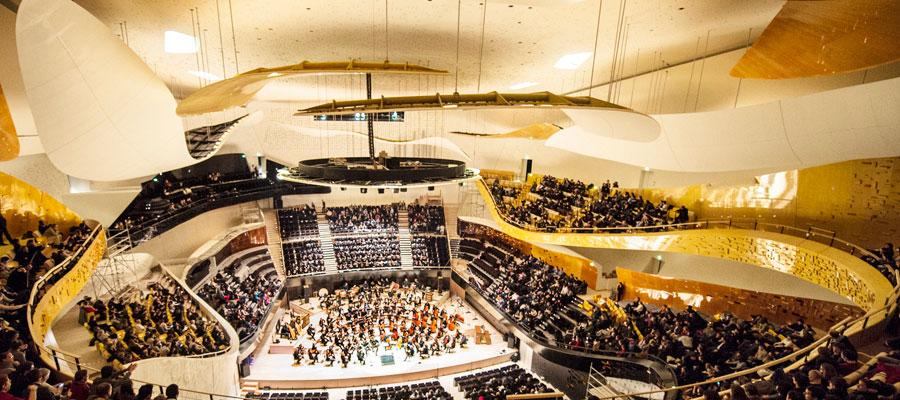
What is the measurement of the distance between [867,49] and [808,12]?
1.38m

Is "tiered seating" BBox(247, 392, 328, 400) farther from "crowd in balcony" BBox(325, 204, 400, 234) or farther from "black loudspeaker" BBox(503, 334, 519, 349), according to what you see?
"crowd in balcony" BBox(325, 204, 400, 234)

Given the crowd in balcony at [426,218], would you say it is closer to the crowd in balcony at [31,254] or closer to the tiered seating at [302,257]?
the tiered seating at [302,257]

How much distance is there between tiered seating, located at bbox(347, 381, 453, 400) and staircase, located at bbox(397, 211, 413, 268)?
9322 millimetres

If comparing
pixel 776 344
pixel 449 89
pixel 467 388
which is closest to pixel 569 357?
pixel 467 388

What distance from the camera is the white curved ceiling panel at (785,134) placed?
19.3ft

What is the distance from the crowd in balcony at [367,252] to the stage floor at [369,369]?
19.8 ft

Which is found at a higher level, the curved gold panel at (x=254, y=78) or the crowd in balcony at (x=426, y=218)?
the curved gold panel at (x=254, y=78)

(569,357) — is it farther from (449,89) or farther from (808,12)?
(449,89)

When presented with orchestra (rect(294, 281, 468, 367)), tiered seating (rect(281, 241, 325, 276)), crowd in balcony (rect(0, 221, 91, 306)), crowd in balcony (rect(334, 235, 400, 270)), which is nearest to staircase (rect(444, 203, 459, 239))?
crowd in balcony (rect(334, 235, 400, 270))

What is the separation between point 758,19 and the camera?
7.60 metres

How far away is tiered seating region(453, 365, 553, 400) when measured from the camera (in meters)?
11.3

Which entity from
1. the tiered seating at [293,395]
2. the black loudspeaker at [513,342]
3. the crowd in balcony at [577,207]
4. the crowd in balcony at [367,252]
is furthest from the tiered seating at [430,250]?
the tiered seating at [293,395]

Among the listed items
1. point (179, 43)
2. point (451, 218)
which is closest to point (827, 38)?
point (179, 43)

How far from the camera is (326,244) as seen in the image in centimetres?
2212
